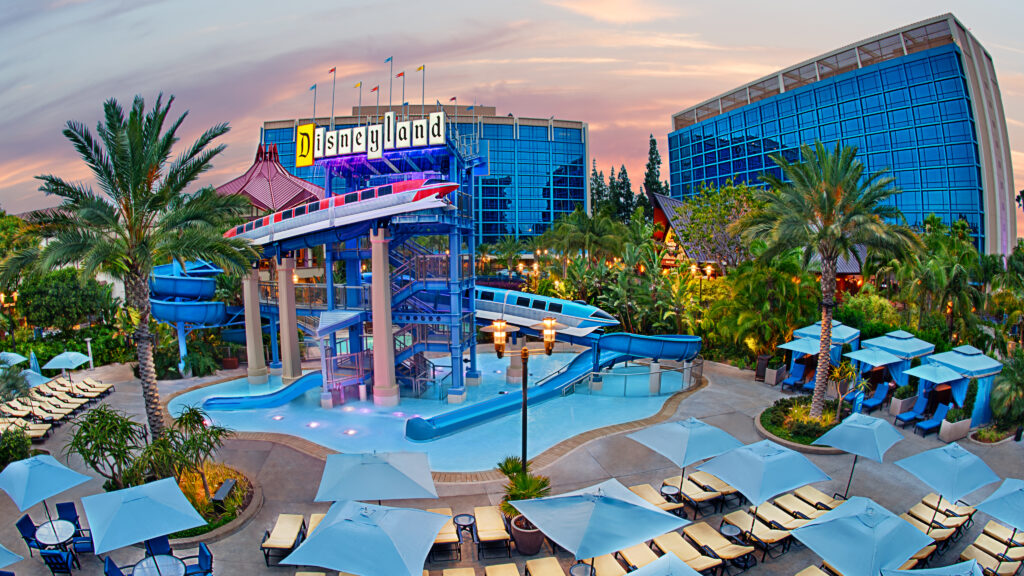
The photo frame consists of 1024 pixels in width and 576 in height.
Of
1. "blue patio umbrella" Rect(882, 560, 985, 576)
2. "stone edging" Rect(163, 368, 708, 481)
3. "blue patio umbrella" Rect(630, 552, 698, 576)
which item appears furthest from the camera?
"stone edging" Rect(163, 368, 708, 481)

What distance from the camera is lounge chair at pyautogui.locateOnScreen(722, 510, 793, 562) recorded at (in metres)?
11.5

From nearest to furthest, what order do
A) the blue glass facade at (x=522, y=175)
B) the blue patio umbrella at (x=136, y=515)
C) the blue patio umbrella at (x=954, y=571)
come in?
the blue patio umbrella at (x=954, y=571) < the blue patio umbrella at (x=136, y=515) < the blue glass facade at (x=522, y=175)

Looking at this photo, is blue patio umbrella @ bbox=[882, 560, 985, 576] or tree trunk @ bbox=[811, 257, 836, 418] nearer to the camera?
blue patio umbrella @ bbox=[882, 560, 985, 576]

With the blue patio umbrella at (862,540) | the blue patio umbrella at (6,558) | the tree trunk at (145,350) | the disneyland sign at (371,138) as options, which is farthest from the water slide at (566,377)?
the blue patio umbrella at (862,540)

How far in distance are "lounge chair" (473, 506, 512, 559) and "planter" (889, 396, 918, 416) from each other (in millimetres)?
16004

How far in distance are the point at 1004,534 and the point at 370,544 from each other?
42.2ft

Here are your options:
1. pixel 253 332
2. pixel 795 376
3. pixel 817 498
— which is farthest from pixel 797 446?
pixel 253 332

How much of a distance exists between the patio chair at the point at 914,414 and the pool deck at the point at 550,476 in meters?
0.91

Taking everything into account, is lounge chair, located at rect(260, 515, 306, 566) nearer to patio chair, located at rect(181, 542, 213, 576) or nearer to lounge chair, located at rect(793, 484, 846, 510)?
patio chair, located at rect(181, 542, 213, 576)

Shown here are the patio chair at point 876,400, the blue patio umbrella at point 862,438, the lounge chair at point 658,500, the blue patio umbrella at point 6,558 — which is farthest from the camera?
the patio chair at point 876,400

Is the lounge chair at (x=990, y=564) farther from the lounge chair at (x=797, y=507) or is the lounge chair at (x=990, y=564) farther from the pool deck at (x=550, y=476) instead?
the lounge chair at (x=797, y=507)

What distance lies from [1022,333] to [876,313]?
26.6ft

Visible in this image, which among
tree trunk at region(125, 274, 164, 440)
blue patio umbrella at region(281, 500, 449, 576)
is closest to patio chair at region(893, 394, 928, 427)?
blue patio umbrella at region(281, 500, 449, 576)

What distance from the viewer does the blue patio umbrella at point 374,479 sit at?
11.1 m
